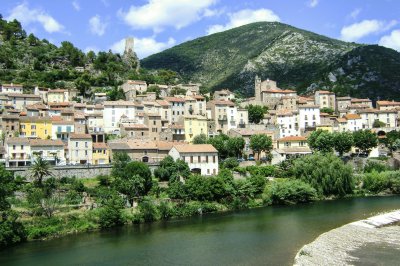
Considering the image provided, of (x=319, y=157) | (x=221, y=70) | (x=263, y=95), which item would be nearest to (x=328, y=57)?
(x=221, y=70)

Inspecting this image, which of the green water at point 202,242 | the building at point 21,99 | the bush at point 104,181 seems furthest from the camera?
the building at point 21,99

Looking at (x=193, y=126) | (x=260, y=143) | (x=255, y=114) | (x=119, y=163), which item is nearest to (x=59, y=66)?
(x=193, y=126)

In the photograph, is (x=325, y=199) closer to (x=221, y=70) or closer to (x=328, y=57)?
(x=328, y=57)

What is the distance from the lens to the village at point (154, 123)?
2410 inches

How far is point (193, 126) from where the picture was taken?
76.2 meters

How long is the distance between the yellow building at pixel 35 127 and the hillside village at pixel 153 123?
0.13 metres

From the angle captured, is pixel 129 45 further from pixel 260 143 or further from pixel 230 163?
pixel 230 163

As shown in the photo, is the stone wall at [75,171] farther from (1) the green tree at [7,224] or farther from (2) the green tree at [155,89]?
(2) the green tree at [155,89]

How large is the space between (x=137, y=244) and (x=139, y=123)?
1565 inches

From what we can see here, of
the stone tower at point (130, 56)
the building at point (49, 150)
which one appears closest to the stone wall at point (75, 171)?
the building at point (49, 150)

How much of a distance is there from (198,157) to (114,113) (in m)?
20.4

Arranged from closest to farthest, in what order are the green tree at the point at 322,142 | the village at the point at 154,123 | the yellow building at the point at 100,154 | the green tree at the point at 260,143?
the village at the point at 154,123, the yellow building at the point at 100,154, the green tree at the point at 260,143, the green tree at the point at 322,142

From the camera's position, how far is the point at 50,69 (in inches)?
4181

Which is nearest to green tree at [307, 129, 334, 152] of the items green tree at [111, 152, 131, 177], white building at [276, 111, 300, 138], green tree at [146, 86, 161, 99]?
white building at [276, 111, 300, 138]
